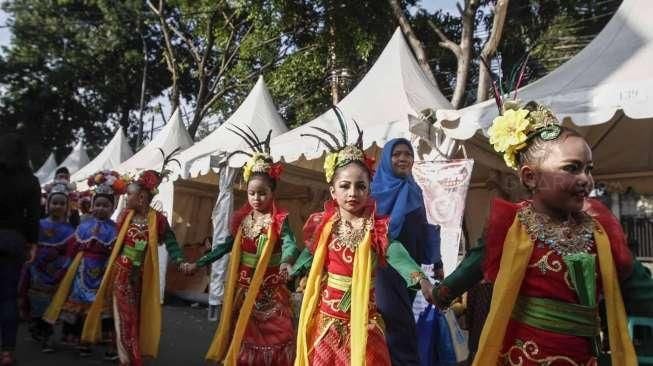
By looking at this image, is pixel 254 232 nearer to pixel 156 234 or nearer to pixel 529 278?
pixel 156 234

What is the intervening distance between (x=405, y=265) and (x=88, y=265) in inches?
159

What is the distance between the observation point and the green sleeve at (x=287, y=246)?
4492 mm

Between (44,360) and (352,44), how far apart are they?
477 inches

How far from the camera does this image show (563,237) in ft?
7.56

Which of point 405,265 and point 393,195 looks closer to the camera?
point 405,265

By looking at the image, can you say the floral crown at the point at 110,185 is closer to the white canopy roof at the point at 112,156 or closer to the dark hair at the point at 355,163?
the dark hair at the point at 355,163

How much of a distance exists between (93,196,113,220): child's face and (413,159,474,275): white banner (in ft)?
10.6

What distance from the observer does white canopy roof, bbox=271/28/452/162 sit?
7625mm

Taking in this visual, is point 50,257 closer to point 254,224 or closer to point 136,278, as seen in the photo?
point 136,278

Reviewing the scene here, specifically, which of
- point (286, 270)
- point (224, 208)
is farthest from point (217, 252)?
point (224, 208)

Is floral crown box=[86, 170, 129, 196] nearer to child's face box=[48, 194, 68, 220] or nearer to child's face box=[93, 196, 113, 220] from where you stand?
child's face box=[93, 196, 113, 220]

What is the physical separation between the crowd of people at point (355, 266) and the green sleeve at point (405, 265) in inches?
0.4

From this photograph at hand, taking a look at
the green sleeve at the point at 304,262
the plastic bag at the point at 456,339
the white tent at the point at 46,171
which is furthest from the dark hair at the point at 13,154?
the white tent at the point at 46,171

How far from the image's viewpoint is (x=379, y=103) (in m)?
8.04
